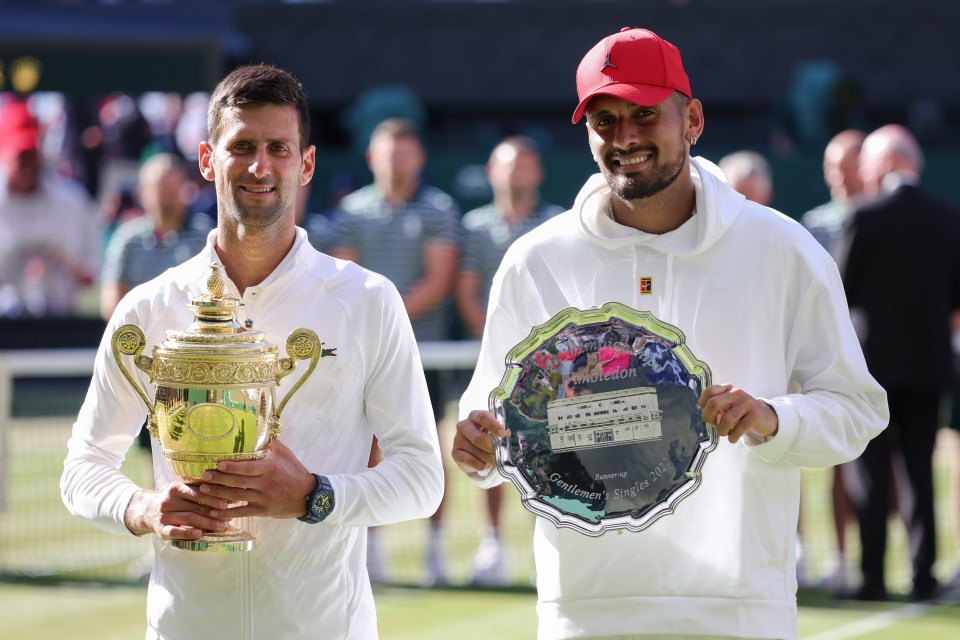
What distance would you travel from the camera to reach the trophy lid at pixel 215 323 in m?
2.83

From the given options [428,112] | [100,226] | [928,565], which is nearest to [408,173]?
[928,565]

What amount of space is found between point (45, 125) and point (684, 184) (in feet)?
41.8

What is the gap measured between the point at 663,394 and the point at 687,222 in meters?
0.40

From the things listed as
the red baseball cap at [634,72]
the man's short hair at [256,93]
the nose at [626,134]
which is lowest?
the nose at [626,134]

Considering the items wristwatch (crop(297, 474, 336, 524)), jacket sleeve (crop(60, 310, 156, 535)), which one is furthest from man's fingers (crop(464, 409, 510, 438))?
jacket sleeve (crop(60, 310, 156, 535))

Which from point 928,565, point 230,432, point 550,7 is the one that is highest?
point 550,7

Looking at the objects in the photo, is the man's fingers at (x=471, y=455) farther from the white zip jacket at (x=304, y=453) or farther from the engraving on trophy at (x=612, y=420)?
the engraving on trophy at (x=612, y=420)

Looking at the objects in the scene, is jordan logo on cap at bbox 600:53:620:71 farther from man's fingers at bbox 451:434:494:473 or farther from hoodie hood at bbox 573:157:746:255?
man's fingers at bbox 451:434:494:473

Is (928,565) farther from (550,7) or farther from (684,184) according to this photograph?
(550,7)

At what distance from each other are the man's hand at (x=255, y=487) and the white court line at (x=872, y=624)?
3972 millimetres

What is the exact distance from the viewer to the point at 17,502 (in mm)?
9609

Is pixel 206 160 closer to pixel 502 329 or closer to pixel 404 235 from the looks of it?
pixel 502 329

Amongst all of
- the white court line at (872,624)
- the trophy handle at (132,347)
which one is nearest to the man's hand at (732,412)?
the trophy handle at (132,347)

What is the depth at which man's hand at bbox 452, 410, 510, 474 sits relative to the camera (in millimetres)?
3045
